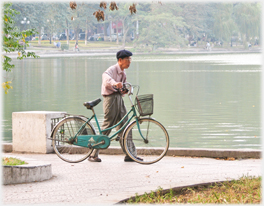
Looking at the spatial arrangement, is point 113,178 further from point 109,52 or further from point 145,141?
point 109,52

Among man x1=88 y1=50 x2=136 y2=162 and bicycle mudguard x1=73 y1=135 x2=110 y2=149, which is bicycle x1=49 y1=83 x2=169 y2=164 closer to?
bicycle mudguard x1=73 y1=135 x2=110 y2=149

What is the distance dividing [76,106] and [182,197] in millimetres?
13875

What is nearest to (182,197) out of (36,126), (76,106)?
(36,126)

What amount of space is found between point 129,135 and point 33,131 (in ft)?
6.79

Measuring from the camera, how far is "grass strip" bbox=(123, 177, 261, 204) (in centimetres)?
573

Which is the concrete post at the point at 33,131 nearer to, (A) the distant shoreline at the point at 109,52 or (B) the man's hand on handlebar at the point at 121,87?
(B) the man's hand on handlebar at the point at 121,87

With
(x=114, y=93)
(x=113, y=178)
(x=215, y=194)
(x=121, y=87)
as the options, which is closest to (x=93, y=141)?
(x=114, y=93)

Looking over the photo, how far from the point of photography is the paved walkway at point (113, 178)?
6133 mm

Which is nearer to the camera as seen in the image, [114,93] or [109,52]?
[114,93]

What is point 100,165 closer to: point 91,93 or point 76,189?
point 76,189

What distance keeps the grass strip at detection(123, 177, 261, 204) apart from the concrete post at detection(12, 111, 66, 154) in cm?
384

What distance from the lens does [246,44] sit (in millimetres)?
117125

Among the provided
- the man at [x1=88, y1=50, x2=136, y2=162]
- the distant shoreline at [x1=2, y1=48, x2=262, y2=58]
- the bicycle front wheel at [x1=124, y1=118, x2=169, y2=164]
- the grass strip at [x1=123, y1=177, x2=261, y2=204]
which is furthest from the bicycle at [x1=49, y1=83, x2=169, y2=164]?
the distant shoreline at [x1=2, y1=48, x2=262, y2=58]

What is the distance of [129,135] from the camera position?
27.3ft
